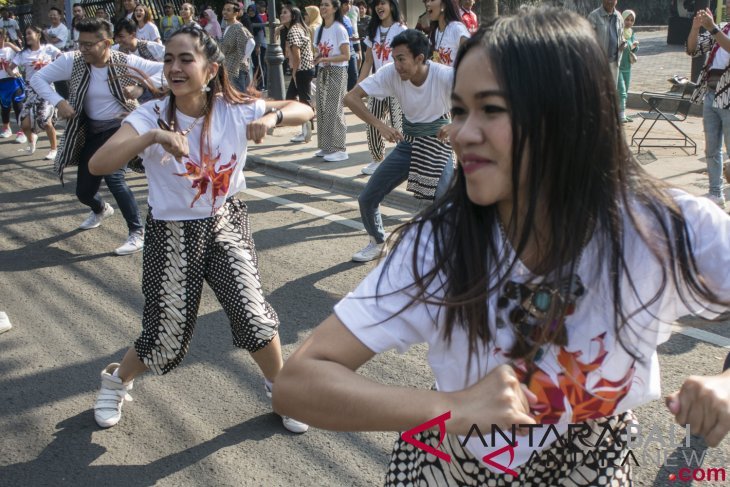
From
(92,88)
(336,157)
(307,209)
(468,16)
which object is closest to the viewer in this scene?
(92,88)

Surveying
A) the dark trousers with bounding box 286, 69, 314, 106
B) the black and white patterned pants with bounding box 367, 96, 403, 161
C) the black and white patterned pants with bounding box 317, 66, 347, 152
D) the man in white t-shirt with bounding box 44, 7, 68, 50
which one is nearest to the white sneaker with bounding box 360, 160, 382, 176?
the black and white patterned pants with bounding box 367, 96, 403, 161

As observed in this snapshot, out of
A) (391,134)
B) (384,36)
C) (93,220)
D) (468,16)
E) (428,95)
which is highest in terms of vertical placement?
(468,16)

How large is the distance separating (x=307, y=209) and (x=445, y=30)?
2.35m

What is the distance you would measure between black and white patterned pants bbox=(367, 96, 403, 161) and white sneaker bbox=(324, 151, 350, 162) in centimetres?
82

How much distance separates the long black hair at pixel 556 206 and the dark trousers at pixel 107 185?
573 cm

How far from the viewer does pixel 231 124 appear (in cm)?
368

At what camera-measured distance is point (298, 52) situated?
1045cm

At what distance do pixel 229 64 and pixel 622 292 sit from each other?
37.9ft

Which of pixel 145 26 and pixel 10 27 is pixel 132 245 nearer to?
pixel 145 26

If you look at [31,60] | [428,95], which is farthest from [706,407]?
[31,60]

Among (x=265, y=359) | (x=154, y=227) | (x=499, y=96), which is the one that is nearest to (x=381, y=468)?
(x=265, y=359)

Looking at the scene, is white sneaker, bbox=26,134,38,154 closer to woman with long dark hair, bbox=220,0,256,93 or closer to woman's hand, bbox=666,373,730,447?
woman with long dark hair, bbox=220,0,256,93

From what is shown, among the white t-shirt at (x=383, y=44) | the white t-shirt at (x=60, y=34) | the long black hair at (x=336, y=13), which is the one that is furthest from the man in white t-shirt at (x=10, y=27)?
the white t-shirt at (x=383, y=44)

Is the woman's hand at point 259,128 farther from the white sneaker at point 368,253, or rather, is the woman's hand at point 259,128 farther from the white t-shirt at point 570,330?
the white sneaker at point 368,253
